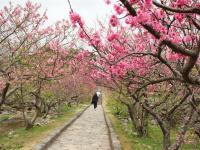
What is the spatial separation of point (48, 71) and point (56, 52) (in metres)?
1.32

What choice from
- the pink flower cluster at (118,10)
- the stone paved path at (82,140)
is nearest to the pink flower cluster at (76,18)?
the pink flower cluster at (118,10)

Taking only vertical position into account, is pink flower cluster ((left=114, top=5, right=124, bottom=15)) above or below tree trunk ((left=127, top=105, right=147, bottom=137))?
above

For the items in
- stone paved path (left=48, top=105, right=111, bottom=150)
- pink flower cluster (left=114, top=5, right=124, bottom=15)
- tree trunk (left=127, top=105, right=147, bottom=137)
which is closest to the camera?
pink flower cluster (left=114, top=5, right=124, bottom=15)

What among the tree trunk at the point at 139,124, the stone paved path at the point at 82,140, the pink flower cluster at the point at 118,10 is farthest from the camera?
the tree trunk at the point at 139,124

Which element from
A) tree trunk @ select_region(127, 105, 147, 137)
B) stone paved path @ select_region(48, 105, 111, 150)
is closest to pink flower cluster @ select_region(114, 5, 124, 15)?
stone paved path @ select_region(48, 105, 111, 150)

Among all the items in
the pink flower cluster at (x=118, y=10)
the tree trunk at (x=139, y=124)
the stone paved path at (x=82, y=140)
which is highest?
the pink flower cluster at (x=118, y=10)

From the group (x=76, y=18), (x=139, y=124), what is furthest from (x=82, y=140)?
(x=76, y=18)

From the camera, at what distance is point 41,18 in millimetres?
16719

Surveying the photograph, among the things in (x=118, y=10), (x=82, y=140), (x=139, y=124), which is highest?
(x=118, y=10)

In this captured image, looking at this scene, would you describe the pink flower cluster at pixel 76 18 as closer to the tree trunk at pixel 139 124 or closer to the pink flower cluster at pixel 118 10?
the pink flower cluster at pixel 118 10

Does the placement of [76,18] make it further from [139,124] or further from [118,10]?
[139,124]

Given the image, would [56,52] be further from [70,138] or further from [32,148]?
[32,148]

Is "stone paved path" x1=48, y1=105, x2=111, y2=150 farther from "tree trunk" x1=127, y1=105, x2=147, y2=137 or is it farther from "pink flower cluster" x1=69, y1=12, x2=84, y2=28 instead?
"pink flower cluster" x1=69, y1=12, x2=84, y2=28

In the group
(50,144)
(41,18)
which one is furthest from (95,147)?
(41,18)
